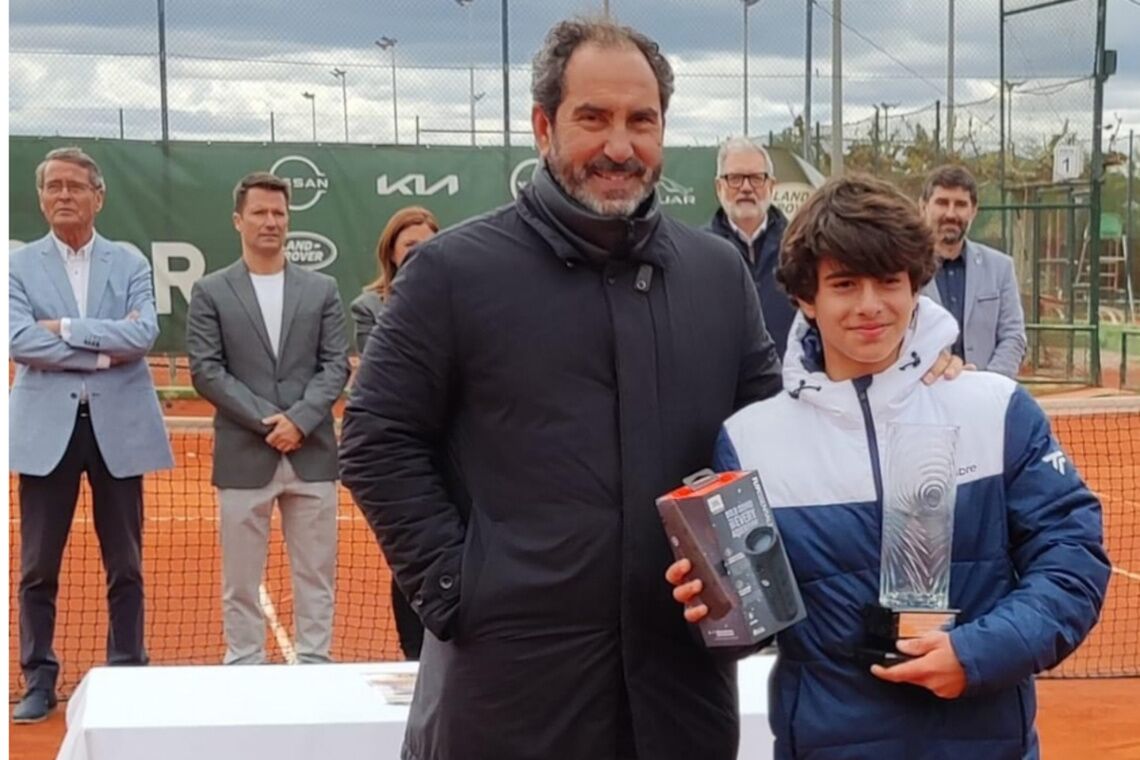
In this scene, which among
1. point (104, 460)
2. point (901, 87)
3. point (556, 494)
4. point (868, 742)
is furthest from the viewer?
point (901, 87)

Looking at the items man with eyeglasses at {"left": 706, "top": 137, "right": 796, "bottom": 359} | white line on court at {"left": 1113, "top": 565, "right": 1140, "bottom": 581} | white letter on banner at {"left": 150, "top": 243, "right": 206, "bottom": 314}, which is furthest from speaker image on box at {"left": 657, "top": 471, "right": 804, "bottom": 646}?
white letter on banner at {"left": 150, "top": 243, "right": 206, "bottom": 314}

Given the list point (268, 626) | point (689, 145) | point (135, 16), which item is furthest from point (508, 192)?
point (268, 626)

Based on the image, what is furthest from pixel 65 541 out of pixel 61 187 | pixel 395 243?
pixel 395 243

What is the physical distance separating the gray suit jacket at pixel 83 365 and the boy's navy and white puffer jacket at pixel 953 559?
3.40m

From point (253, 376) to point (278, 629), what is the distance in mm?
1934

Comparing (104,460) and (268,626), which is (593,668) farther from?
(268,626)

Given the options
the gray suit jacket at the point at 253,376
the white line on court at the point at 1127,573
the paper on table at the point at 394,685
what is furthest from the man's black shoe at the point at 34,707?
the white line on court at the point at 1127,573

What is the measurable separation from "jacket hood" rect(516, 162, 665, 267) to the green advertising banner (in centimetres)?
961

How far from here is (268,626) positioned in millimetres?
6797

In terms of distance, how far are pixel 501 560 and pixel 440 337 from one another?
1.23 feet

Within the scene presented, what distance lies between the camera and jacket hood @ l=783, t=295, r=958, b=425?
2115 millimetres

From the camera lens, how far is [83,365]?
4996 mm

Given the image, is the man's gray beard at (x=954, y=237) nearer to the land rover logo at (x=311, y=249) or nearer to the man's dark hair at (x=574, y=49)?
the man's dark hair at (x=574, y=49)

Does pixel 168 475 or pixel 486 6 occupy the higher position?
pixel 486 6
